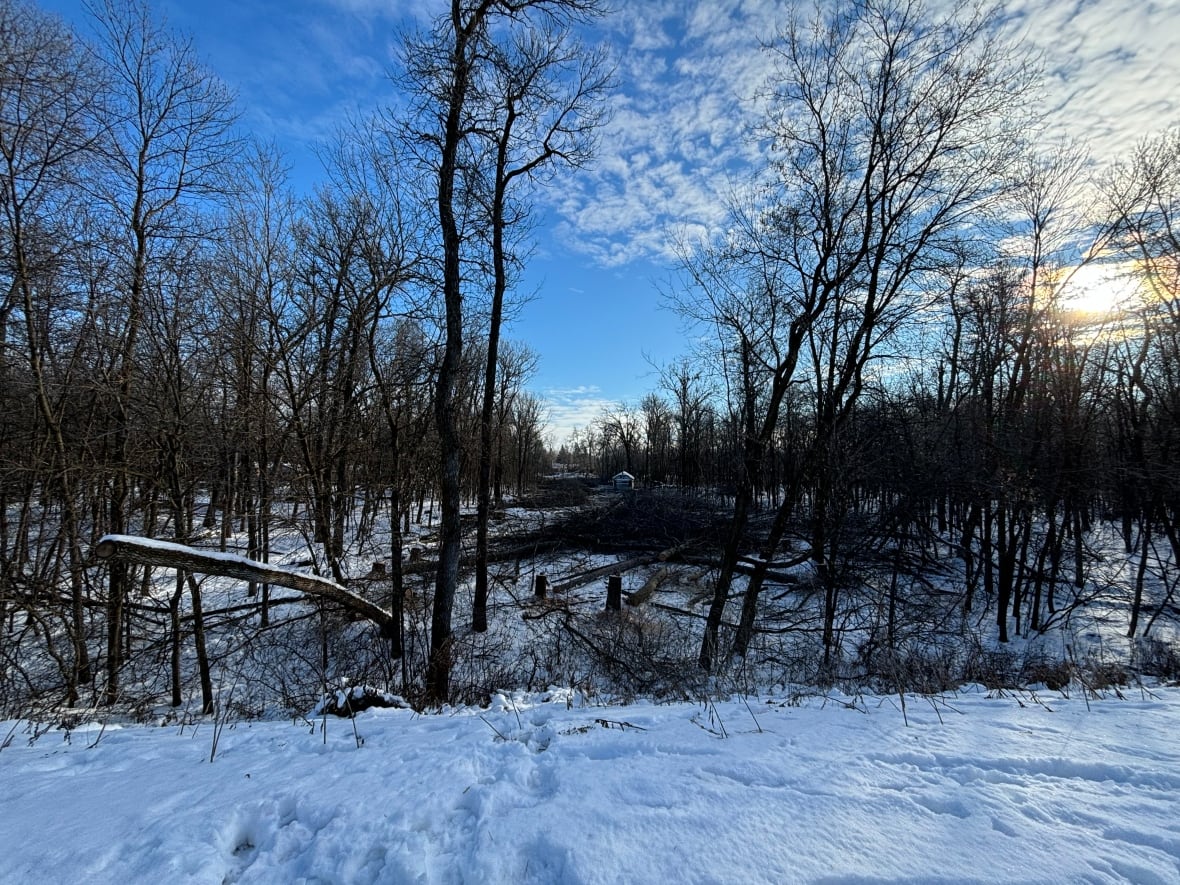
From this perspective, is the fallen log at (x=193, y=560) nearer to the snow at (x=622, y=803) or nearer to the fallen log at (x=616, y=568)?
the snow at (x=622, y=803)

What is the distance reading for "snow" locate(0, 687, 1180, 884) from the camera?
203cm

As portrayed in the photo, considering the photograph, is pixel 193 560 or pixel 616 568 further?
pixel 616 568

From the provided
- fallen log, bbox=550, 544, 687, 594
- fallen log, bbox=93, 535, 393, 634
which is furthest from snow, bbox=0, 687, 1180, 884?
fallen log, bbox=550, 544, 687, 594

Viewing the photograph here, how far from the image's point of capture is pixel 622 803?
2477 millimetres

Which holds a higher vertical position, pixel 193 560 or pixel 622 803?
pixel 193 560

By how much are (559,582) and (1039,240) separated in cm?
1720

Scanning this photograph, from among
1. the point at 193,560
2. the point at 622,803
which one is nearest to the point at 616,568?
the point at 193,560

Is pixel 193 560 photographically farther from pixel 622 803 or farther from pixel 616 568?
pixel 616 568

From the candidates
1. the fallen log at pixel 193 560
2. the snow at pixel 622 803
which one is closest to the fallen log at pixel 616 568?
the fallen log at pixel 193 560

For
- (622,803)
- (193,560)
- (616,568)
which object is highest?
(193,560)

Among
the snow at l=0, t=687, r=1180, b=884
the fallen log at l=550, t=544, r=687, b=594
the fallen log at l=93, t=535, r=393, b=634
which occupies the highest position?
the fallen log at l=93, t=535, r=393, b=634

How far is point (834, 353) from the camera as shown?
1073cm

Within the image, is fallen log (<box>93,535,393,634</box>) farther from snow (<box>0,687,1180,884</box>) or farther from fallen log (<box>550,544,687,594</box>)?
fallen log (<box>550,544,687,594</box>)

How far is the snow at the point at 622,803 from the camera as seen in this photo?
2029mm
